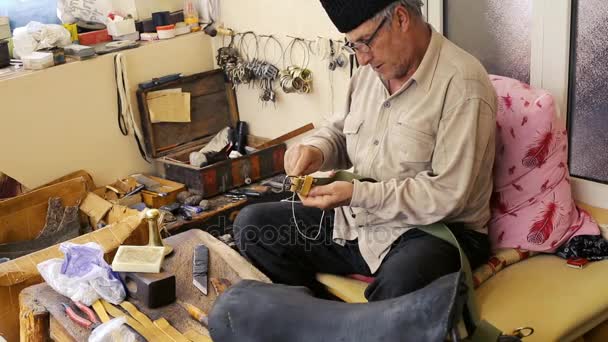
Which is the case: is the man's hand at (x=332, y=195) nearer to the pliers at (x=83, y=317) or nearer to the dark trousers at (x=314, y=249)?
the dark trousers at (x=314, y=249)

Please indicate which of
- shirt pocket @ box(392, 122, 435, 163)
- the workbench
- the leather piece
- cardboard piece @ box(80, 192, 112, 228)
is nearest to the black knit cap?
shirt pocket @ box(392, 122, 435, 163)

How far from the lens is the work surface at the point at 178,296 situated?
1844 mm

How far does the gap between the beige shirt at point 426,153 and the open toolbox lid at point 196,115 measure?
5.47ft

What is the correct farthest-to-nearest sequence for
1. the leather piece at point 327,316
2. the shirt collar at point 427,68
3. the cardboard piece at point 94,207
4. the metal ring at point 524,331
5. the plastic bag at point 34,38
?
1. the plastic bag at point 34,38
2. the cardboard piece at point 94,207
3. the shirt collar at point 427,68
4. the metal ring at point 524,331
5. the leather piece at point 327,316

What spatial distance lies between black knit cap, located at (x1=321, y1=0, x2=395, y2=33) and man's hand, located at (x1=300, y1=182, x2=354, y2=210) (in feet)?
1.41

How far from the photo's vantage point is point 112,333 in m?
1.74

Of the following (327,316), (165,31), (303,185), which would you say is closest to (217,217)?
(165,31)

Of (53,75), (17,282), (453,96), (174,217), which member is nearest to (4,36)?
(53,75)

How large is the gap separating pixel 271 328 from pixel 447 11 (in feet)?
5.61

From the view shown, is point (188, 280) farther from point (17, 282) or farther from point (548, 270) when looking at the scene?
point (548, 270)

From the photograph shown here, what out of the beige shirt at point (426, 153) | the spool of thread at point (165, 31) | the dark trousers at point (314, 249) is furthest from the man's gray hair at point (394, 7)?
the spool of thread at point (165, 31)

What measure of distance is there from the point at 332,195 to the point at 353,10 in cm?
50

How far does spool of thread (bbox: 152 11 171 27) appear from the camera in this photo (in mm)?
3559

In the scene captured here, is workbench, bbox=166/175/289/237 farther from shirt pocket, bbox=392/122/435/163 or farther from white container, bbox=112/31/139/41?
shirt pocket, bbox=392/122/435/163
